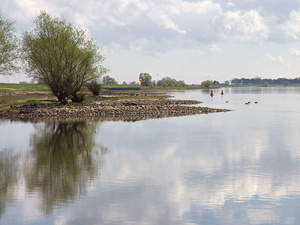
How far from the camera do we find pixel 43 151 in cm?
2320

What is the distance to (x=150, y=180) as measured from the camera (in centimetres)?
1563

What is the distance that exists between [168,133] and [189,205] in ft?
63.8

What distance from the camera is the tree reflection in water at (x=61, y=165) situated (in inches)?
544

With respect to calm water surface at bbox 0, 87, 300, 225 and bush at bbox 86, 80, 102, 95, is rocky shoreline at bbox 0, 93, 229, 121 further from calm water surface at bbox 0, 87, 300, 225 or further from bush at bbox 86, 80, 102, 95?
bush at bbox 86, 80, 102, 95

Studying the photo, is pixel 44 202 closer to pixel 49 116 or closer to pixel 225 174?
pixel 225 174

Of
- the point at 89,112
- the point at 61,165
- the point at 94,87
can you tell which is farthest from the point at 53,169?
the point at 94,87

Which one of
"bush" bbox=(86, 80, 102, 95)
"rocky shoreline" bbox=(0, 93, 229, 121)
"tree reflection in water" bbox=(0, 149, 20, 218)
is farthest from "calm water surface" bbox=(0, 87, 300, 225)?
"bush" bbox=(86, 80, 102, 95)

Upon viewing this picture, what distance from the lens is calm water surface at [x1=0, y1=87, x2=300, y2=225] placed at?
37.8 feet

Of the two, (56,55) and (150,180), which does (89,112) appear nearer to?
(56,55)

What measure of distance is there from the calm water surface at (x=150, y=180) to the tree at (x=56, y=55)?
93.2 ft

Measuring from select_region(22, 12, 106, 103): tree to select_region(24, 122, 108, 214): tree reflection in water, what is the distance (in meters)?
26.3

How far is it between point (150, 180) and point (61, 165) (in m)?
5.51

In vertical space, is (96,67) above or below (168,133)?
above

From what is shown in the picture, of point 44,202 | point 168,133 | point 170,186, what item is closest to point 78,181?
point 44,202
